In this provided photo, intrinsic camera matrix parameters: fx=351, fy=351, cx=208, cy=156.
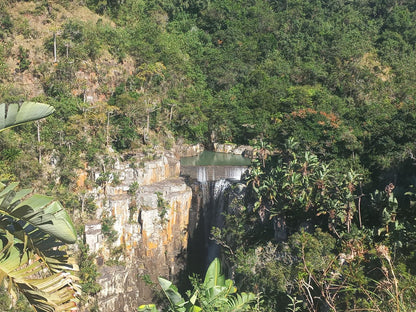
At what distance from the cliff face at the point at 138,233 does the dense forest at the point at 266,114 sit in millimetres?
1019

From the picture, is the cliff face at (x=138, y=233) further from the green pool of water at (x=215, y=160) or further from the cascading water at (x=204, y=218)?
the green pool of water at (x=215, y=160)

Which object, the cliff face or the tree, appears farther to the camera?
the cliff face

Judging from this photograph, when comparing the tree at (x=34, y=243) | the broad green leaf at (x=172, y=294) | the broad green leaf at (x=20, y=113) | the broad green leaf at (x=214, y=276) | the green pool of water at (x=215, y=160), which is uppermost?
the broad green leaf at (x=20, y=113)

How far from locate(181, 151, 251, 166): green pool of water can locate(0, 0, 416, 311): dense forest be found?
73.2 inches

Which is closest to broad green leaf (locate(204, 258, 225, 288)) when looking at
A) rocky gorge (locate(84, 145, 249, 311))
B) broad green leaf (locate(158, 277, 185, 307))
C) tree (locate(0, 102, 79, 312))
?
broad green leaf (locate(158, 277, 185, 307))

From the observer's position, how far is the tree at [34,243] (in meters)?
2.77

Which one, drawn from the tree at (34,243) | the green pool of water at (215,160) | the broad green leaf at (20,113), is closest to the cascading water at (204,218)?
the green pool of water at (215,160)

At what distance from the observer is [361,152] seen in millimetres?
16859

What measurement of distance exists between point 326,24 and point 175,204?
91.6 feet

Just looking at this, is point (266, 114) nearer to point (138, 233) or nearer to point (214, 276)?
point (138, 233)

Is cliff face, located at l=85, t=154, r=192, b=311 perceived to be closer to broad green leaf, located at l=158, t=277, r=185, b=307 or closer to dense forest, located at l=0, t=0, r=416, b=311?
dense forest, located at l=0, t=0, r=416, b=311

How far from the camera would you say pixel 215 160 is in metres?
25.9

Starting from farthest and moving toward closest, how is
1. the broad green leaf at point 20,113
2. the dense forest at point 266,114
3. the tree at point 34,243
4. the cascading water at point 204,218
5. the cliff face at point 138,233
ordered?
the cascading water at point 204,218 → the cliff face at point 138,233 → the dense forest at point 266,114 → the broad green leaf at point 20,113 → the tree at point 34,243

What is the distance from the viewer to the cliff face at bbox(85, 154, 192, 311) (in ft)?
53.3
